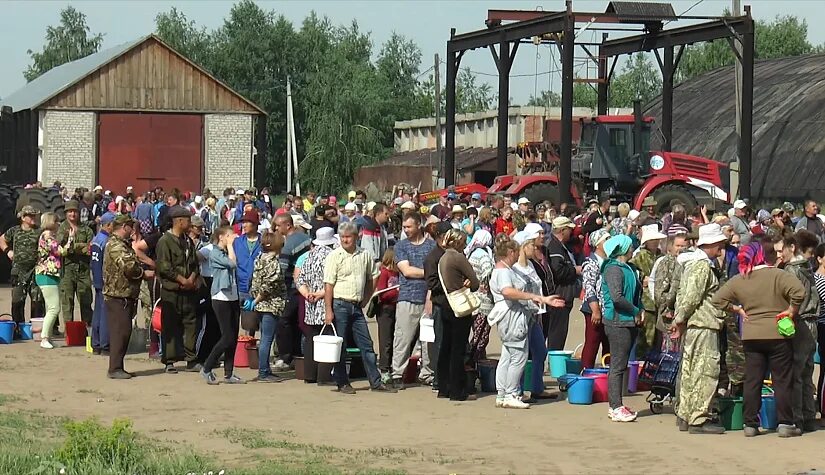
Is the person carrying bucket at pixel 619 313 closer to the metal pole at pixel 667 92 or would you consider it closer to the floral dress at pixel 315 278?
the floral dress at pixel 315 278

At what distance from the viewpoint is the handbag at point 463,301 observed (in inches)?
529

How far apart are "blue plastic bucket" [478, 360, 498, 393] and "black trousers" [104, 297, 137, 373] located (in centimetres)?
374

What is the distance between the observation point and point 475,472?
10.1m

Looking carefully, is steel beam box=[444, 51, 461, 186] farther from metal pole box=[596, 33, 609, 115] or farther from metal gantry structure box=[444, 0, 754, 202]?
metal pole box=[596, 33, 609, 115]

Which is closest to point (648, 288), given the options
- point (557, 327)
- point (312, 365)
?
point (557, 327)

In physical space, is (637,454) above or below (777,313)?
below

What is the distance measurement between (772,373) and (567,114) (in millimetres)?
21045

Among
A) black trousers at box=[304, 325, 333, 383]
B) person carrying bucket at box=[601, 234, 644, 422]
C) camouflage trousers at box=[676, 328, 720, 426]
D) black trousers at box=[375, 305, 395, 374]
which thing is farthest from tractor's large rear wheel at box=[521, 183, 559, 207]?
camouflage trousers at box=[676, 328, 720, 426]

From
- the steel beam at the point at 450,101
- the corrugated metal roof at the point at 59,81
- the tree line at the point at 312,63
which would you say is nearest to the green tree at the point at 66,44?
the tree line at the point at 312,63

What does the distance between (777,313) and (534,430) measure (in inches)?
87.4

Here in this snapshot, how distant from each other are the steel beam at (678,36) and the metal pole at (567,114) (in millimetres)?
4119

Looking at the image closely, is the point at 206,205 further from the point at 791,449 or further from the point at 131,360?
the point at 791,449

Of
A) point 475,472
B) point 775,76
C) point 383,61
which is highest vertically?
point 383,61

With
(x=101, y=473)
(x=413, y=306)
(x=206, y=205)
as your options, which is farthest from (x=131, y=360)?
(x=206, y=205)
